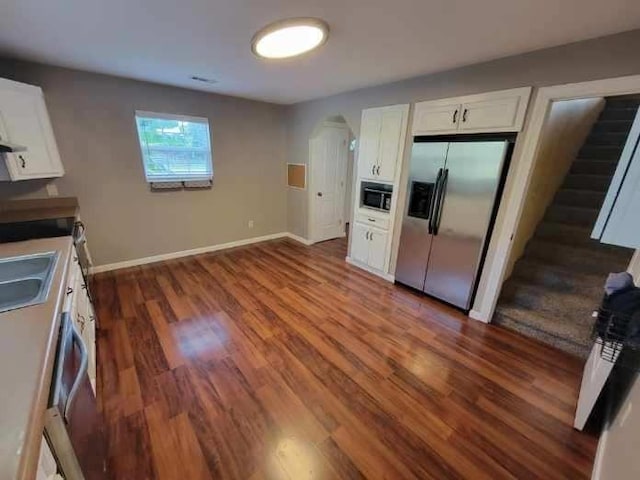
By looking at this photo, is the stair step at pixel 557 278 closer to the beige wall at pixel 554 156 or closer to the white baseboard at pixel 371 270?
the beige wall at pixel 554 156

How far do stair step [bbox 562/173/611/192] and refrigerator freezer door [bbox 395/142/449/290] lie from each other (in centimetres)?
210

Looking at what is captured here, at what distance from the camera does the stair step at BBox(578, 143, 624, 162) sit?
3.36 metres

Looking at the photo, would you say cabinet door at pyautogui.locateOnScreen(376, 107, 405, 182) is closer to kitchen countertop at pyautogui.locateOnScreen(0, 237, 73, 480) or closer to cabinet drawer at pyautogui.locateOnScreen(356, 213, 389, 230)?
cabinet drawer at pyautogui.locateOnScreen(356, 213, 389, 230)

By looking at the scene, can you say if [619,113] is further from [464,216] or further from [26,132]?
[26,132]

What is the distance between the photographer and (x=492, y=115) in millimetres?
2301

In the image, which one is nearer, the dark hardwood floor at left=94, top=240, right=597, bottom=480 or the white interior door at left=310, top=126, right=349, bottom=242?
the dark hardwood floor at left=94, top=240, right=597, bottom=480

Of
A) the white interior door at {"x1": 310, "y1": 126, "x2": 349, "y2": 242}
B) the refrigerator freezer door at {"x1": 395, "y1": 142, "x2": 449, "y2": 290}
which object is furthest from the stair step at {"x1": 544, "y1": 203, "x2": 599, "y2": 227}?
the white interior door at {"x1": 310, "y1": 126, "x2": 349, "y2": 242}

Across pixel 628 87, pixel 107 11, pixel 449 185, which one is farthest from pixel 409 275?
pixel 107 11

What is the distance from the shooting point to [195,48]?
2.18 metres

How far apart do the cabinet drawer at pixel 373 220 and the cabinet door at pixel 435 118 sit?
3.59 feet

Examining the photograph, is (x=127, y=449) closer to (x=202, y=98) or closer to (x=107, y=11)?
(x=107, y=11)

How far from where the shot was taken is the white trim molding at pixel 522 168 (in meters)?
1.78

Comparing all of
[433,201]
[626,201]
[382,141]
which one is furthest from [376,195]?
[626,201]

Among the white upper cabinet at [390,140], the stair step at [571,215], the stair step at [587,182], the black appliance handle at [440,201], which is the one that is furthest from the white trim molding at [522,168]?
the stair step at [587,182]
